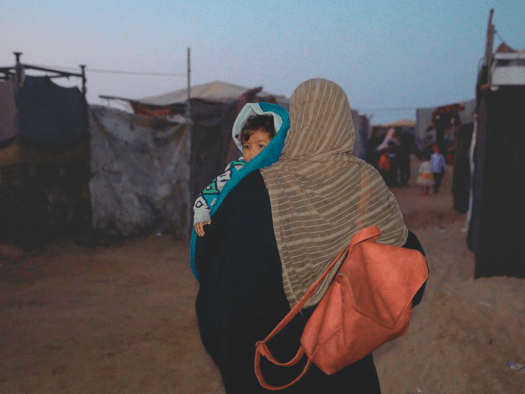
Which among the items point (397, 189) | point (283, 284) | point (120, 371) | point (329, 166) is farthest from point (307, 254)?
point (397, 189)

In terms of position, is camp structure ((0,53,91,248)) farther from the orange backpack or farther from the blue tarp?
the orange backpack

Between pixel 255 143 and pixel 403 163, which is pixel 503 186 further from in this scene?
pixel 403 163

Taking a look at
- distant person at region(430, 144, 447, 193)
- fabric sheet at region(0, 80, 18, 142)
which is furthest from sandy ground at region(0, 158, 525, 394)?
distant person at region(430, 144, 447, 193)

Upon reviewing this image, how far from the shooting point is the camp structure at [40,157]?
665cm

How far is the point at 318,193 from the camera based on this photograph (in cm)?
132

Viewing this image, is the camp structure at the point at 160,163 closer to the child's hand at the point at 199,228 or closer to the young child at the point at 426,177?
the child's hand at the point at 199,228

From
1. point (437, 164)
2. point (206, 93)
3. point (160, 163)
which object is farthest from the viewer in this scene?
point (437, 164)

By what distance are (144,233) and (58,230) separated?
170cm

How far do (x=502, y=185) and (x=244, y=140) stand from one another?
439cm

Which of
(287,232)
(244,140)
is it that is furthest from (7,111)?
(287,232)

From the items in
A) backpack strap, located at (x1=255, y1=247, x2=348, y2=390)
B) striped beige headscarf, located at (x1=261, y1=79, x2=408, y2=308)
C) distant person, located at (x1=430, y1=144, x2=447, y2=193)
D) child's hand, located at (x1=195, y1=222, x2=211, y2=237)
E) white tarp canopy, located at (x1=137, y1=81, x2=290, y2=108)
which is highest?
white tarp canopy, located at (x1=137, y1=81, x2=290, y2=108)

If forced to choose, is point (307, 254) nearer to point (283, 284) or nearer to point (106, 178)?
point (283, 284)

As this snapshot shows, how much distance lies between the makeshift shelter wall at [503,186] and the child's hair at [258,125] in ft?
13.9

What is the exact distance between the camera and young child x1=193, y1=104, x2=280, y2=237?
6.12ft
